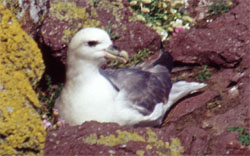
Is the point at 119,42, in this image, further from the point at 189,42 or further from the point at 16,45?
the point at 16,45

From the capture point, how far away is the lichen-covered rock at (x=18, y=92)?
4242 mm

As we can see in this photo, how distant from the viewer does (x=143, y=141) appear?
466 centimetres

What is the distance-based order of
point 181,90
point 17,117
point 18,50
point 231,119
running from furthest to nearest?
point 181,90, point 231,119, point 18,50, point 17,117

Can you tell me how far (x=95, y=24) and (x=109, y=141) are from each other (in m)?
2.31

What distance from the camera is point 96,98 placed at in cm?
541

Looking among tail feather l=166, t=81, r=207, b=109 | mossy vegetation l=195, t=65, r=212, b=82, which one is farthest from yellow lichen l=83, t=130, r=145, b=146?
mossy vegetation l=195, t=65, r=212, b=82

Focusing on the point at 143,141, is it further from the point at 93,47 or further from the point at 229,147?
the point at 93,47

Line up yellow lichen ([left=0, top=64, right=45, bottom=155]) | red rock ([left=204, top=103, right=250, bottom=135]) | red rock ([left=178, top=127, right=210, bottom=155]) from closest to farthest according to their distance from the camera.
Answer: yellow lichen ([left=0, top=64, right=45, bottom=155]), red rock ([left=178, top=127, right=210, bottom=155]), red rock ([left=204, top=103, right=250, bottom=135])

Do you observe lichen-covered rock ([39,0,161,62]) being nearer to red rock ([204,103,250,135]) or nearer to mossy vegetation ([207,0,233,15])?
mossy vegetation ([207,0,233,15])

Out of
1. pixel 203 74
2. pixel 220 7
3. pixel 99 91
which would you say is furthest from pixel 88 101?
pixel 220 7

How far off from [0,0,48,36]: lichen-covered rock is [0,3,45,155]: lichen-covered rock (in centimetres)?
71

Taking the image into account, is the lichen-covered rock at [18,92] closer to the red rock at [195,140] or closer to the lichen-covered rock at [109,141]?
the lichen-covered rock at [109,141]

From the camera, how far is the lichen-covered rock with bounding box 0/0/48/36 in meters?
5.71

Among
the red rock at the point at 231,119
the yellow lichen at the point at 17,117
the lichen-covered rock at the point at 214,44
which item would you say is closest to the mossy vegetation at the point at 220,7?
the lichen-covered rock at the point at 214,44
